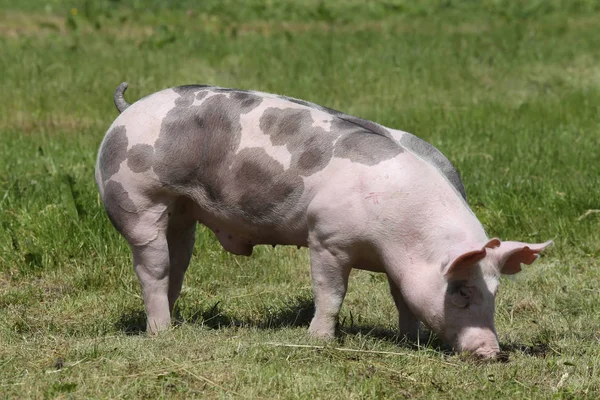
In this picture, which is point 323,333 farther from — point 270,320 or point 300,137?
point 300,137

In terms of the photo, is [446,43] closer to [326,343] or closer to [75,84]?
[75,84]

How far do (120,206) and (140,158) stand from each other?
27cm

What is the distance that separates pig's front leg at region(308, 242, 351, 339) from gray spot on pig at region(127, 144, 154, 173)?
3.06 feet

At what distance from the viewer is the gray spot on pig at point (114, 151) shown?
5.15m

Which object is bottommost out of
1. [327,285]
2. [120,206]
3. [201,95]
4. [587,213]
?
[587,213]

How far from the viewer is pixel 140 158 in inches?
201

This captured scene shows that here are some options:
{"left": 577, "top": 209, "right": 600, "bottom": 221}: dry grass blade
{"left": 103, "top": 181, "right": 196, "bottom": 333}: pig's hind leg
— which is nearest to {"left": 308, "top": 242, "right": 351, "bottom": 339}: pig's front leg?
{"left": 103, "top": 181, "right": 196, "bottom": 333}: pig's hind leg

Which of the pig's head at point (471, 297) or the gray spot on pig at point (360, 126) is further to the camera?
the gray spot on pig at point (360, 126)

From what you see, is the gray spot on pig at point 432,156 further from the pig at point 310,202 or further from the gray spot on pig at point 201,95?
the gray spot on pig at point 201,95

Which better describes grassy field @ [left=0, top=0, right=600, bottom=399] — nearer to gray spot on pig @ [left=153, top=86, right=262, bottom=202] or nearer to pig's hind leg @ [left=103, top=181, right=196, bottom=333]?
pig's hind leg @ [left=103, top=181, right=196, bottom=333]

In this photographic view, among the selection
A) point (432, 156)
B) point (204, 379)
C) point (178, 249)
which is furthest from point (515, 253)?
point (178, 249)

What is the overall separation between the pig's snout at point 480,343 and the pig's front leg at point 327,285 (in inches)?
25.1

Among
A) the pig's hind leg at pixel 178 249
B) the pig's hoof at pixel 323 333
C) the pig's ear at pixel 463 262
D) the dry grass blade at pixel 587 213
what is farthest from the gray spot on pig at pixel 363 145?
the dry grass blade at pixel 587 213

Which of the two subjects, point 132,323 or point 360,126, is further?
point 132,323
